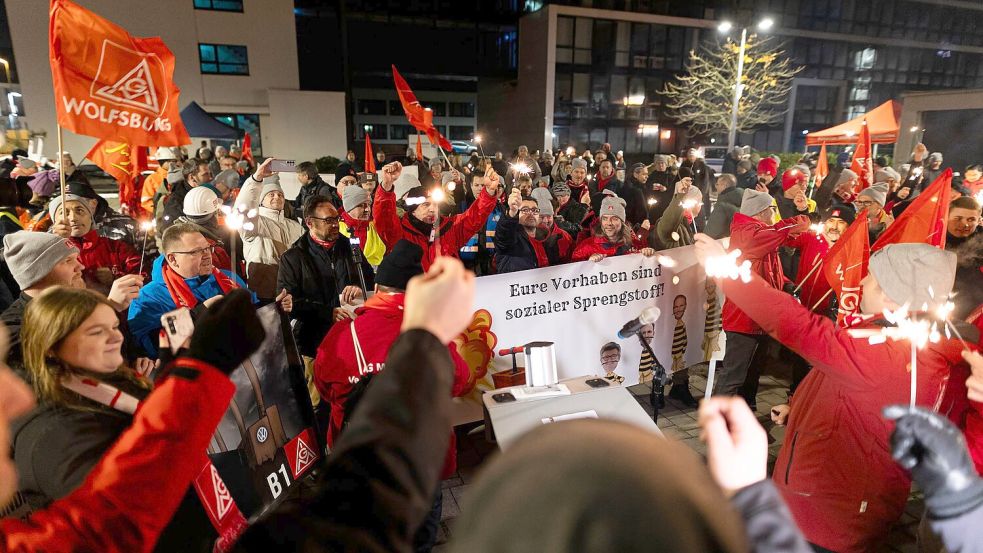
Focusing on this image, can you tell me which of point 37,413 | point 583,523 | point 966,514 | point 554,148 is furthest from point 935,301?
point 554,148

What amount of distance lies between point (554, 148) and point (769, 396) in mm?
29012

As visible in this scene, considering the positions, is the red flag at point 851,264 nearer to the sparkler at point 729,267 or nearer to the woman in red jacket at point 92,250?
the sparkler at point 729,267

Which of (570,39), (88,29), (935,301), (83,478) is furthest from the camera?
A: (570,39)

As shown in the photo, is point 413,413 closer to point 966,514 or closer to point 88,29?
point 966,514

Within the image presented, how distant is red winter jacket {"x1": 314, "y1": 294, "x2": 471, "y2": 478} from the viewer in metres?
3.29

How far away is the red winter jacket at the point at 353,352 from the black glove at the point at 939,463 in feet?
7.41

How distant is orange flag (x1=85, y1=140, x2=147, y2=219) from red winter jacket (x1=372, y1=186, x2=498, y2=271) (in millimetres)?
3005

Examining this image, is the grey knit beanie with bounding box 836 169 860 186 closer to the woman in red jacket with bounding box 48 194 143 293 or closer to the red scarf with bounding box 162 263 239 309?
the red scarf with bounding box 162 263 239 309

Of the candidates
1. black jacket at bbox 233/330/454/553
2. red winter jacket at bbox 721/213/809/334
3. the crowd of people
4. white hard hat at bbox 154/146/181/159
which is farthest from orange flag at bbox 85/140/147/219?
red winter jacket at bbox 721/213/809/334

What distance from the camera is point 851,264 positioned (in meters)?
4.41

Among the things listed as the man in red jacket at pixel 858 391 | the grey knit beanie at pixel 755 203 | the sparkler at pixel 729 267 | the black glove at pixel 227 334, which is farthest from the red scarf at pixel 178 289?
the grey knit beanie at pixel 755 203

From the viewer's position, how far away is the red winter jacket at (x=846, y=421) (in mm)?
2248

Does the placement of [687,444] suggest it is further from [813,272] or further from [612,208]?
[612,208]

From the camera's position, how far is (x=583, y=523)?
0.69m
